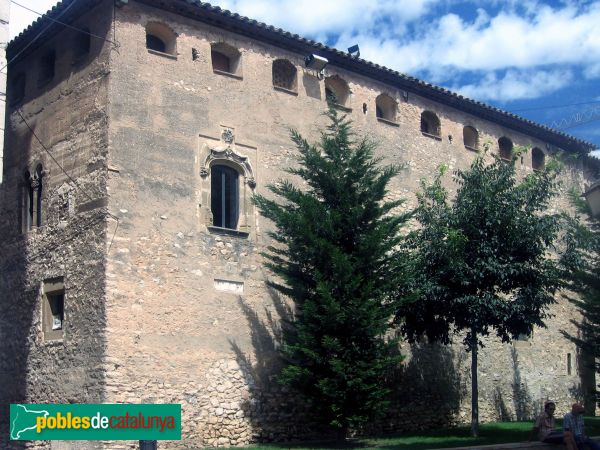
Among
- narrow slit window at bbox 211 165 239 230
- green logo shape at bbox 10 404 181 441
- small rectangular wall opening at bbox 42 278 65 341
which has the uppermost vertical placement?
narrow slit window at bbox 211 165 239 230

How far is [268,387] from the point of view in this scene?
17.6 metres

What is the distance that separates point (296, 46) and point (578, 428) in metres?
11.0

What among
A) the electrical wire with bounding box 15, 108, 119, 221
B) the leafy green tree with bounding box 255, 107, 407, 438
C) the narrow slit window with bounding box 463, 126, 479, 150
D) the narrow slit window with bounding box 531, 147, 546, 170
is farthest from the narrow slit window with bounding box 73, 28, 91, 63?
the narrow slit window with bounding box 531, 147, 546, 170

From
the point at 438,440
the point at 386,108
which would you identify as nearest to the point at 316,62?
the point at 386,108

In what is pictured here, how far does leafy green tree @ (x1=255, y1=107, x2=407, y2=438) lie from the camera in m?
15.5

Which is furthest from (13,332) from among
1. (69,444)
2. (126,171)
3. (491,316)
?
(491,316)

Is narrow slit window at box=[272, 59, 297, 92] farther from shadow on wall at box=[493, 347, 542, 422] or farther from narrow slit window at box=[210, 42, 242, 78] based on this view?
shadow on wall at box=[493, 347, 542, 422]

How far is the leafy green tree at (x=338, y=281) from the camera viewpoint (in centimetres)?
1554

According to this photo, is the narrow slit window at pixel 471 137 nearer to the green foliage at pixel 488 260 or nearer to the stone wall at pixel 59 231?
the green foliage at pixel 488 260

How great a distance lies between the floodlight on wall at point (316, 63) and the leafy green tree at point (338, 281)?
3034 mm

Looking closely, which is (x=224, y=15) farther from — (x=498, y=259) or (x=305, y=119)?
(x=498, y=259)

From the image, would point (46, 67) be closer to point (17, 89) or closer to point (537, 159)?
point (17, 89)

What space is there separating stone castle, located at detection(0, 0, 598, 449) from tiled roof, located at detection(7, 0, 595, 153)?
52 millimetres

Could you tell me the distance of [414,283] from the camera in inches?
675
